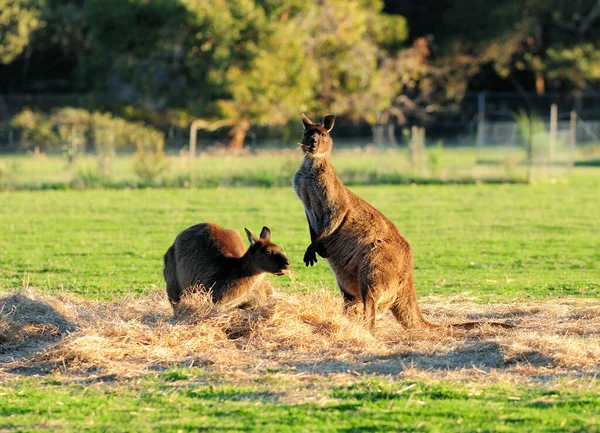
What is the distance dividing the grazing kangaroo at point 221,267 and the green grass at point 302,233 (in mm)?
1773

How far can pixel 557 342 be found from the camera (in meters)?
7.50

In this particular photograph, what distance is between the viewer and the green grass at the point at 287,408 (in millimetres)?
5590

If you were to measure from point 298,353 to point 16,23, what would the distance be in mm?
41041

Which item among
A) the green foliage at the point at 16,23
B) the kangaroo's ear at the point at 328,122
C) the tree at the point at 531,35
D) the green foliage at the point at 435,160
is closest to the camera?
the kangaroo's ear at the point at 328,122

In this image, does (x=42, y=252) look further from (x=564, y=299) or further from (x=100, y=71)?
(x=100, y=71)

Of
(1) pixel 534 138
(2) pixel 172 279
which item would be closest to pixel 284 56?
(1) pixel 534 138

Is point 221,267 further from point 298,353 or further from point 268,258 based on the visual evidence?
point 298,353

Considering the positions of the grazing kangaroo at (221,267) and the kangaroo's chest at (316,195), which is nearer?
the kangaroo's chest at (316,195)

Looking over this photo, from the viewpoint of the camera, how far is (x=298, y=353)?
7637mm

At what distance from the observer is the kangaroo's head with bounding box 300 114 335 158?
8305mm

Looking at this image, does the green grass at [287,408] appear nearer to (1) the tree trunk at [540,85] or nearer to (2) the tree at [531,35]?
(2) the tree at [531,35]

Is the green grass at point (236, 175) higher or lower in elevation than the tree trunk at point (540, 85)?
Result: lower

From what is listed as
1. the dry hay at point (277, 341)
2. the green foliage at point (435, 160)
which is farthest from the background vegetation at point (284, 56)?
the dry hay at point (277, 341)

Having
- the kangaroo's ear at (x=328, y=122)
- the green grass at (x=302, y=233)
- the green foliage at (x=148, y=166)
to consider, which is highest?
the kangaroo's ear at (x=328, y=122)
